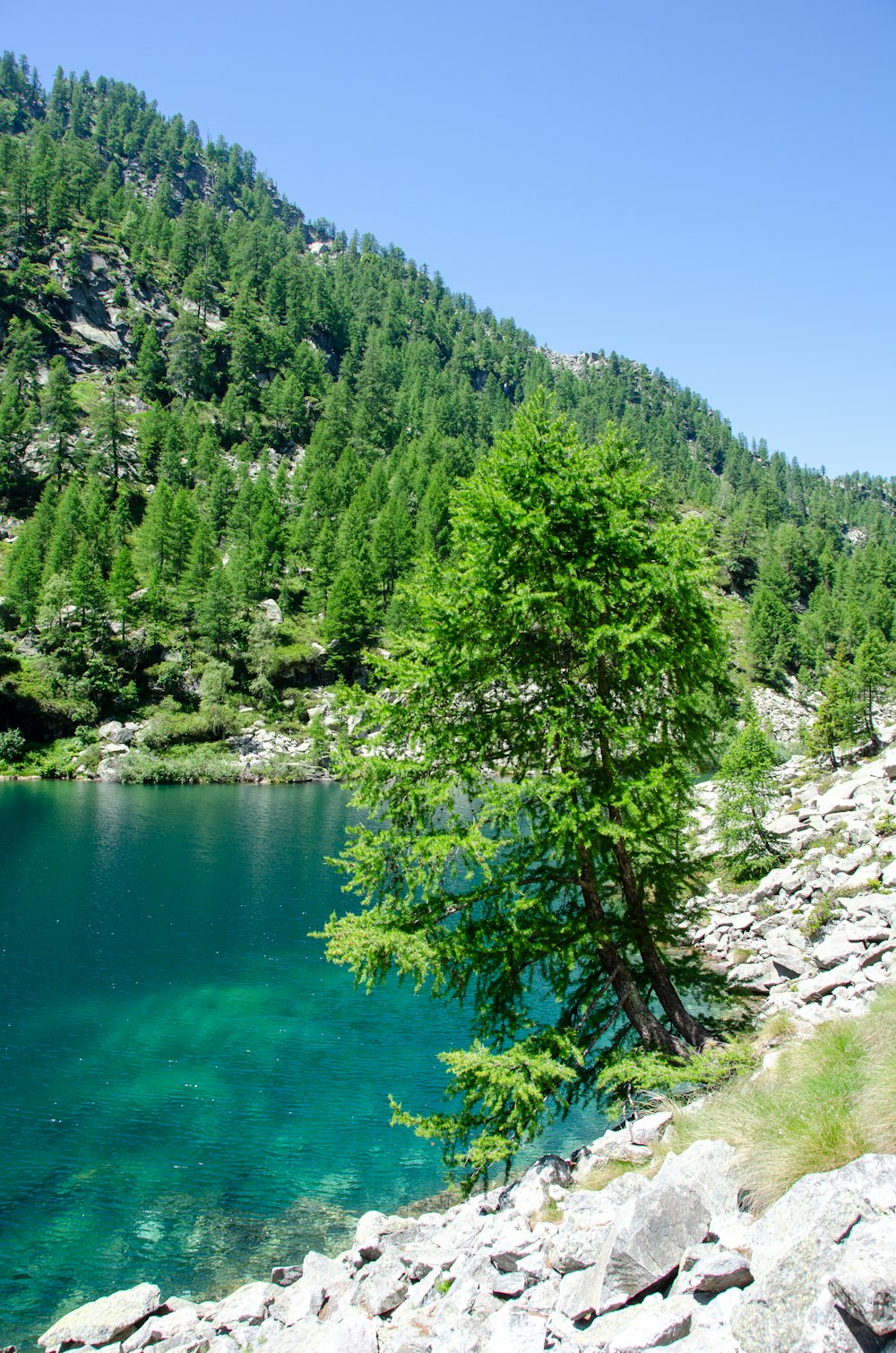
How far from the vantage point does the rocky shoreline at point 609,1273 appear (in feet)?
15.4

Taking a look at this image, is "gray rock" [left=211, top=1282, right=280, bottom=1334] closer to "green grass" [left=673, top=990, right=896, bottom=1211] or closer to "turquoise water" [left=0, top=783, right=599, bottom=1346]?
"turquoise water" [left=0, top=783, right=599, bottom=1346]

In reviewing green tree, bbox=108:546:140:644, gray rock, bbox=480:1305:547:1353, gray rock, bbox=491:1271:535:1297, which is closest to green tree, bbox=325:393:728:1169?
gray rock, bbox=491:1271:535:1297

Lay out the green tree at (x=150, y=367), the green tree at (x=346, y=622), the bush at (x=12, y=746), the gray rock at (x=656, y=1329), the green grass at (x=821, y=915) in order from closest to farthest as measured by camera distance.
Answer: the gray rock at (x=656, y=1329)
the green grass at (x=821, y=915)
the bush at (x=12, y=746)
the green tree at (x=346, y=622)
the green tree at (x=150, y=367)

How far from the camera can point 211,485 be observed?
364 feet

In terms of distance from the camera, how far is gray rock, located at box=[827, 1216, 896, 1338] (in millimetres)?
4000

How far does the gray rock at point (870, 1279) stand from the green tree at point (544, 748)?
621 centimetres

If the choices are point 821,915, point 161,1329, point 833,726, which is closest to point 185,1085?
point 161,1329

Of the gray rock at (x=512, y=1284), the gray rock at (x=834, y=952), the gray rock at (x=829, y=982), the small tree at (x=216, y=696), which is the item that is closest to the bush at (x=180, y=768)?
the small tree at (x=216, y=696)

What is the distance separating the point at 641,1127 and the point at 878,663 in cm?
7527

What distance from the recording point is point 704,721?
12.4 metres

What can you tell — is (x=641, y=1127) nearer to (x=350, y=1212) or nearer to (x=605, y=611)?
(x=605, y=611)

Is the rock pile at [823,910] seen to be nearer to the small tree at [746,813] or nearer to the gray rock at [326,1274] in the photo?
the small tree at [746,813]

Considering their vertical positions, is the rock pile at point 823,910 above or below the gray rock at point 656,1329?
below

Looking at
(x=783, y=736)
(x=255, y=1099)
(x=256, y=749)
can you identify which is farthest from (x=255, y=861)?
(x=783, y=736)
